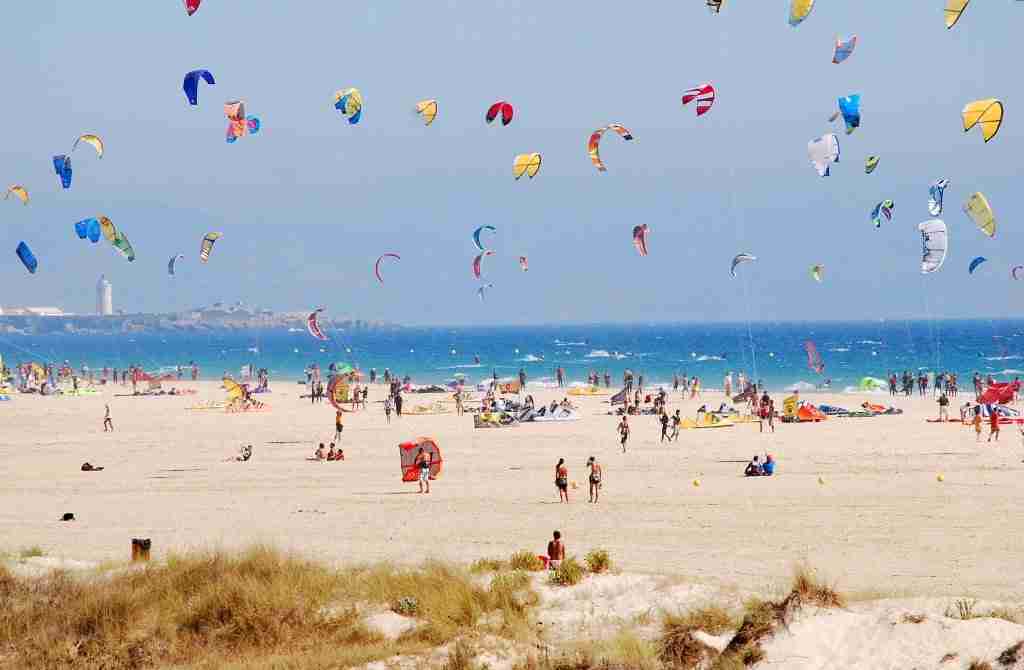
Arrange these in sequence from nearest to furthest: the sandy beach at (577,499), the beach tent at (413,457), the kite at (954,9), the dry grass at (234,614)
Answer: the dry grass at (234,614) → the sandy beach at (577,499) → the kite at (954,9) → the beach tent at (413,457)

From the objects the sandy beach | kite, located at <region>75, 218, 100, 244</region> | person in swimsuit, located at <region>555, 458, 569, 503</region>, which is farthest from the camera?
kite, located at <region>75, 218, 100, 244</region>

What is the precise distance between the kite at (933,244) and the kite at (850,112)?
274 centimetres

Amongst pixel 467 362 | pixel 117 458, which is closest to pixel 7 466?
pixel 117 458

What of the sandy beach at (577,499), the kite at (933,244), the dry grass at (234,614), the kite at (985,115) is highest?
the kite at (985,115)

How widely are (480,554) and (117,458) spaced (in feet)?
46.8

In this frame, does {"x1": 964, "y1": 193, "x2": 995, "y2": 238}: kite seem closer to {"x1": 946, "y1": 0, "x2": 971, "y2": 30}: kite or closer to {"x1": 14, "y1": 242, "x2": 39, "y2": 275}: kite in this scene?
{"x1": 946, "y1": 0, "x2": 971, "y2": 30}: kite

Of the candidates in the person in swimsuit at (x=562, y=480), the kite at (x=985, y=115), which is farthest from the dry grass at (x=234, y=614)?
the kite at (x=985, y=115)

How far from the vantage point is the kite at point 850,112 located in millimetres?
22297

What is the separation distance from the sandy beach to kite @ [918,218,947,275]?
3654 millimetres

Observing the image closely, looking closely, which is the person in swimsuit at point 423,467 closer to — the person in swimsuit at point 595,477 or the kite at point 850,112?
the person in swimsuit at point 595,477

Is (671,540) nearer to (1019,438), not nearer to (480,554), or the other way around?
A: (480,554)

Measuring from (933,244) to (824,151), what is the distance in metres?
3.15

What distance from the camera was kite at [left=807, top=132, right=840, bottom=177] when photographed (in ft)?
78.9

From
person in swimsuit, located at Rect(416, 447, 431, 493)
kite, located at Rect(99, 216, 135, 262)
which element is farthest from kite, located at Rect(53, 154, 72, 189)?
person in swimsuit, located at Rect(416, 447, 431, 493)
